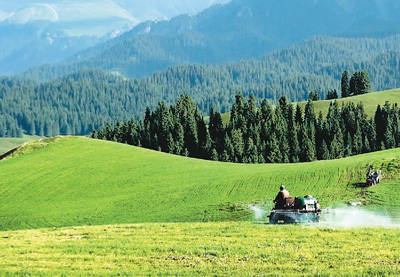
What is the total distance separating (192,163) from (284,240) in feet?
169

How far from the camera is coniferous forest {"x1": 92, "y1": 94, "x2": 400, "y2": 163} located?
429ft

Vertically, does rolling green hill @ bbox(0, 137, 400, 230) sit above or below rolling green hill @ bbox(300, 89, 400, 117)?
below

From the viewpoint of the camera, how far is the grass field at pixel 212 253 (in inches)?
847

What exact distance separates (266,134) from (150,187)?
7661cm

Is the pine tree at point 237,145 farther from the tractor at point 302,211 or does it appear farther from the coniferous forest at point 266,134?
the tractor at point 302,211

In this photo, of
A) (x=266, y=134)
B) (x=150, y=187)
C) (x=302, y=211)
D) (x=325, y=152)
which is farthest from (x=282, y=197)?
(x=266, y=134)

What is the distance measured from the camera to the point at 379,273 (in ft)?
65.3

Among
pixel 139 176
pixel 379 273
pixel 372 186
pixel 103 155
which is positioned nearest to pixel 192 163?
pixel 139 176

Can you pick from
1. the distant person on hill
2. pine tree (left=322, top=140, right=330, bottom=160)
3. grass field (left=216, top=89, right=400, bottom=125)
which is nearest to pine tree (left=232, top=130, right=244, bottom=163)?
pine tree (left=322, top=140, right=330, bottom=160)

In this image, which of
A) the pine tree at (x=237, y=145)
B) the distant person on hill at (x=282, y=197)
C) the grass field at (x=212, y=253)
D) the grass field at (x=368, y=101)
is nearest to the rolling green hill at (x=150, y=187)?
the distant person on hill at (x=282, y=197)

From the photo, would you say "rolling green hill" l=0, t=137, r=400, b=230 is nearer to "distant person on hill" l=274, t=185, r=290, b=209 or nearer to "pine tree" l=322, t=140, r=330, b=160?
"distant person on hill" l=274, t=185, r=290, b=209

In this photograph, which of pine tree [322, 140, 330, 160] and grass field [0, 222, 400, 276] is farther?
pine tree [322, 140, 330, 160]

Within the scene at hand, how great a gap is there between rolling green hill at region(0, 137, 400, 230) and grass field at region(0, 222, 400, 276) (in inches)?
625

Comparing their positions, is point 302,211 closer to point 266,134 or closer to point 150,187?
point 150,187
